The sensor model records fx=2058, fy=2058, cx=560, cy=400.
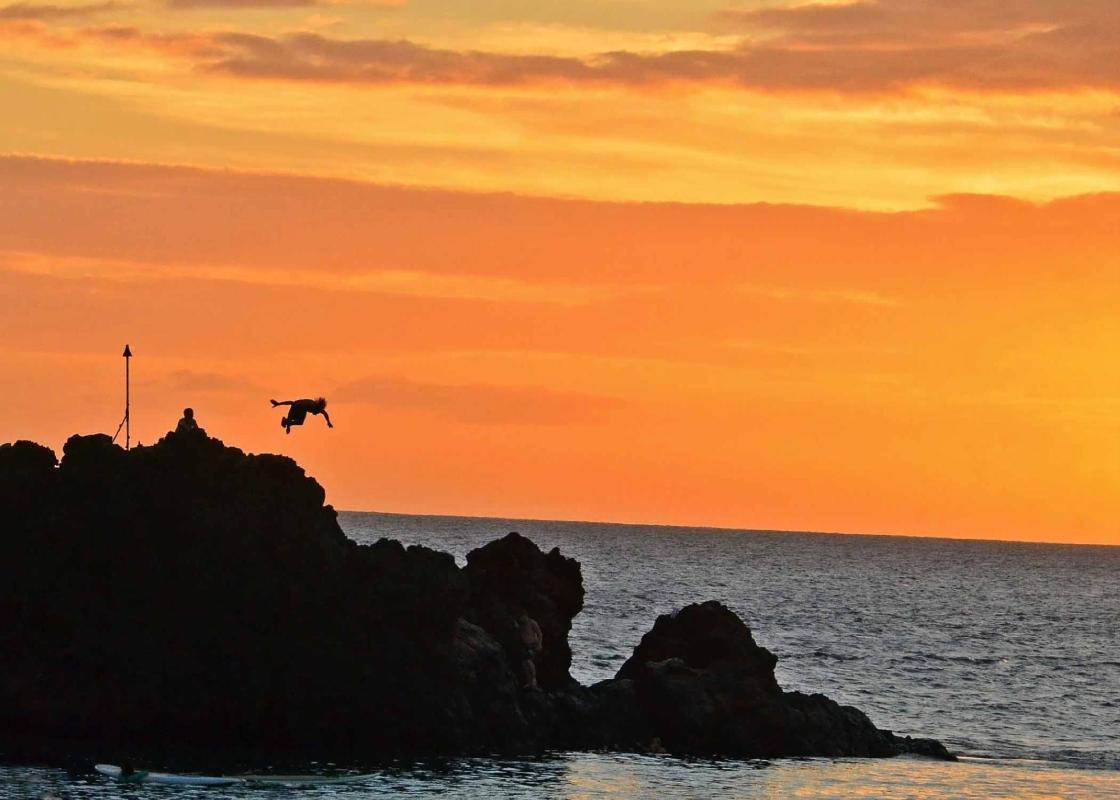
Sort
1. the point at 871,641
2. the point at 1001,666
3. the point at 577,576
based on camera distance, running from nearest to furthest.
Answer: the point at 577,576 → the point at 1001,666 → the point at 871,641

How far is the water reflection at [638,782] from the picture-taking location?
208 ft

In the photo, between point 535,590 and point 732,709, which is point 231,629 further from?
point 732,709

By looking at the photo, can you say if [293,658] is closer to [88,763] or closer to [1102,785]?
[88,763]

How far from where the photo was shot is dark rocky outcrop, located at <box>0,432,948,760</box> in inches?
2800

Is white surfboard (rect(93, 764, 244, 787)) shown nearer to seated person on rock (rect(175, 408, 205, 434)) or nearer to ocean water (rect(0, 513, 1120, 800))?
ocean water (rect(0, 513, 1120, 800))

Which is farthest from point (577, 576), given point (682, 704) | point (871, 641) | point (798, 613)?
A: point (798, 613)

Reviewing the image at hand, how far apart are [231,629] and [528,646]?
1249 centimetres

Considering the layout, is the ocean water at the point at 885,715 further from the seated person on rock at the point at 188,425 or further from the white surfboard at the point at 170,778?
the seated person on rock at the point at 188,425

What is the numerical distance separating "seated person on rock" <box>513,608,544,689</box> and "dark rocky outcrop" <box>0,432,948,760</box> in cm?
77

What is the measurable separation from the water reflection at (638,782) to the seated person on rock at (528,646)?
3878mm

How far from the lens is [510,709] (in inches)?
2958

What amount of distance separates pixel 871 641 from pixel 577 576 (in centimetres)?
6983

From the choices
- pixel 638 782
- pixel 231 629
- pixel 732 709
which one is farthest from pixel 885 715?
pixel 231 629

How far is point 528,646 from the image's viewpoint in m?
78.9
